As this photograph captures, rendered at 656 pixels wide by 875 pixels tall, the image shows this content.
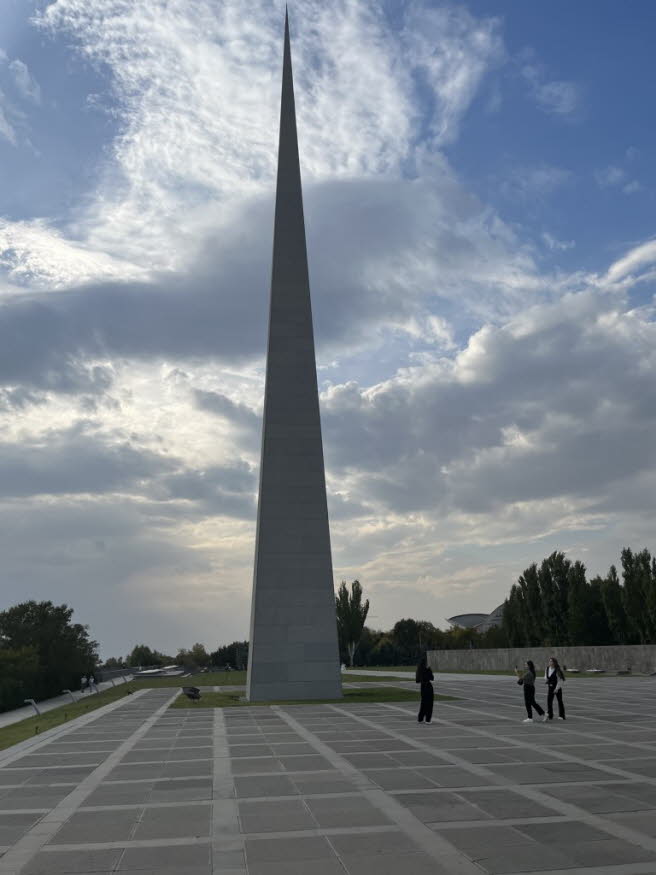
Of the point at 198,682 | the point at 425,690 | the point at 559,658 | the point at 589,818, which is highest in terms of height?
the point at 559,658

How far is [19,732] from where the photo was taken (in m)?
20.2

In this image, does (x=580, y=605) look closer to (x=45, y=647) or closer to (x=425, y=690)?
Answer: (x=45, y=647)

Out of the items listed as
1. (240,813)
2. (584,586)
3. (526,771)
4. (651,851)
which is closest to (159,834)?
(240,813)

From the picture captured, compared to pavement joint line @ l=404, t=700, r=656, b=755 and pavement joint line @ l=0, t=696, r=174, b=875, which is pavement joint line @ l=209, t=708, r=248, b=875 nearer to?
pavement joint line @ l=0, t=696, r=174, b=875

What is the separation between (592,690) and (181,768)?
72.0 feet

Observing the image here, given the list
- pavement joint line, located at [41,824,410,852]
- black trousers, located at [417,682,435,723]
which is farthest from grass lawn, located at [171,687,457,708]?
pavement joint line, located at [41,824,410,852]

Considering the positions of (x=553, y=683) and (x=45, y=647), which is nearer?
(x=553, y=683)

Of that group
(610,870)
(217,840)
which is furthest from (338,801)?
(610,870)

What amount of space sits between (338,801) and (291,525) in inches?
778

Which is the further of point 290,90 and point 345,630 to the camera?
point 345,630

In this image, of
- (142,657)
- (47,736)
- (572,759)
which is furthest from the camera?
(142,657)

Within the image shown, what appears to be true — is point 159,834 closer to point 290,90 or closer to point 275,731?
point 275,731

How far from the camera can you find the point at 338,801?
365 inches

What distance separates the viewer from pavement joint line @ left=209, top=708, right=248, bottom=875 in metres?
7.25
